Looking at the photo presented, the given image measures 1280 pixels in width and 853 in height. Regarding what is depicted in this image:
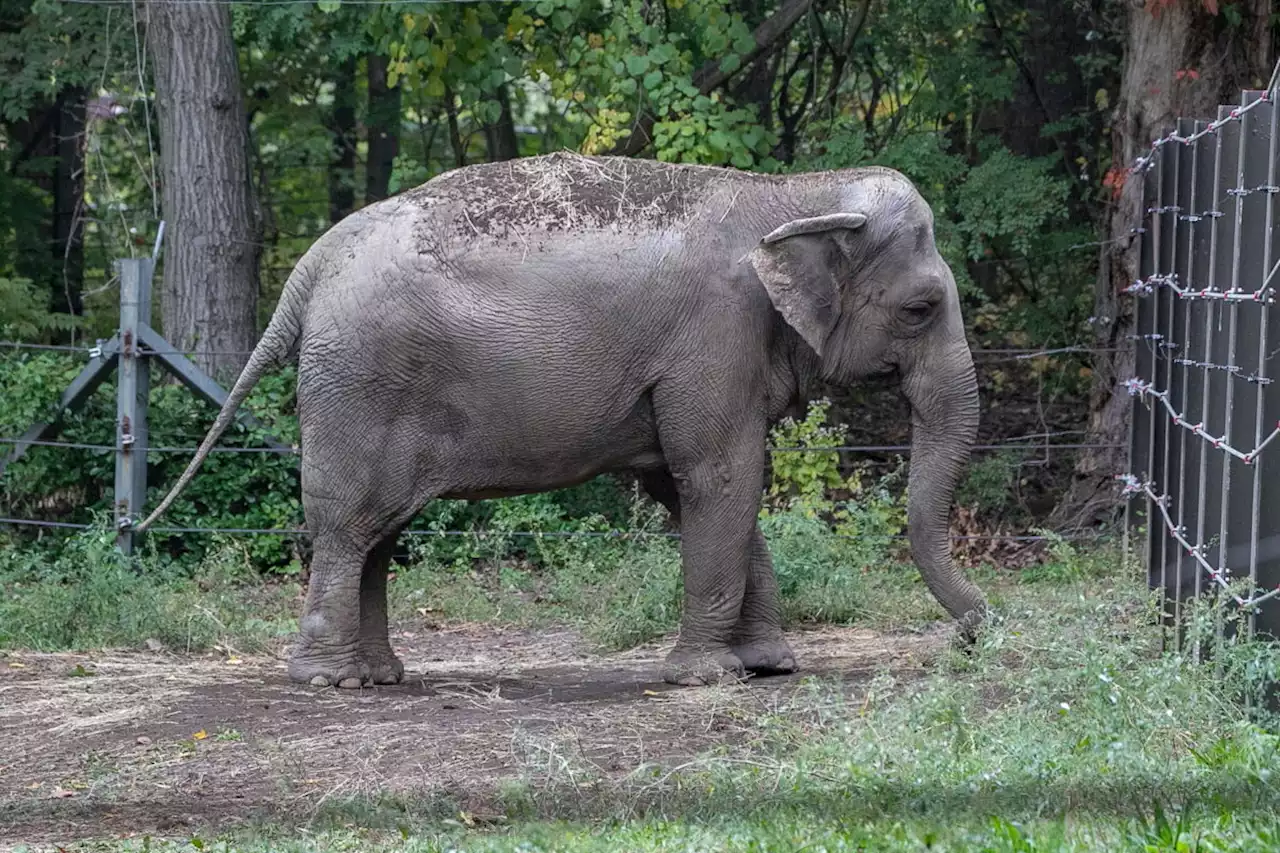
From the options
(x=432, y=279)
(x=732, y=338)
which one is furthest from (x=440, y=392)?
(x=732, y=338)

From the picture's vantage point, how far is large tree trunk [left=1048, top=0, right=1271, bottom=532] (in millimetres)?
11391

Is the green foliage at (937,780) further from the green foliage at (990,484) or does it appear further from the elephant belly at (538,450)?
the green foliage at (990,484)

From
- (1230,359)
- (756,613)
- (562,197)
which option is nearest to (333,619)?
(756,613)

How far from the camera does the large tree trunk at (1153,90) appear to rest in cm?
1139

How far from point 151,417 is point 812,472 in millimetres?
4627

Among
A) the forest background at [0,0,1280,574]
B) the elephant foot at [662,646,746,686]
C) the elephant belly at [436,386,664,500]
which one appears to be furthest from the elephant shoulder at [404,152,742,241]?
the forest background at [0,0,1280,574]

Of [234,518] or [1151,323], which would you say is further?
[234,518]

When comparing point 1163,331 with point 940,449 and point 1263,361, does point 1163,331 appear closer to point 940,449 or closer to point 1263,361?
point 940,449

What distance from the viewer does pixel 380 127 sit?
17.3 meters

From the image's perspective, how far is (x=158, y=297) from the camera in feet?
55.7

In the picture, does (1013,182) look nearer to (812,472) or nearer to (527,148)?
(812,472)

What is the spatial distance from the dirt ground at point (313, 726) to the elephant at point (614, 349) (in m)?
0.52

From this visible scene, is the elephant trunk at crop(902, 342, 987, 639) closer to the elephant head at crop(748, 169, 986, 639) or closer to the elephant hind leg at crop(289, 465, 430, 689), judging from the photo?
the elephant head at crop(748, 169, 986, 639)

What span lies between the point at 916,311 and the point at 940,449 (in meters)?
0.62
